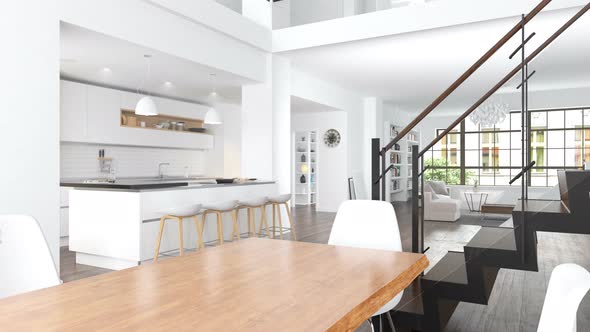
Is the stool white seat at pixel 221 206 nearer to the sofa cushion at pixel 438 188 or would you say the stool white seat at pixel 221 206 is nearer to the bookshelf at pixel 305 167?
the sofa cushion at pixel 438 188

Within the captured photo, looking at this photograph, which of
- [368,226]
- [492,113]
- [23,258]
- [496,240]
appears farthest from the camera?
[492,113]

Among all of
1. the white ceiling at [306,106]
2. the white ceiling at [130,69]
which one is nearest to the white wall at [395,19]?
the white ceiling at [130,69]

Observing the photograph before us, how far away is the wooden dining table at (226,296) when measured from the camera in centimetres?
109

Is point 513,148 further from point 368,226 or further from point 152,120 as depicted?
point 368,226

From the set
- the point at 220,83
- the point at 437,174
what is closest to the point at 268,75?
the point at 220,83

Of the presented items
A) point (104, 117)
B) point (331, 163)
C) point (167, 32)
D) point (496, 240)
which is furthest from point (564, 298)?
point (331, 163)

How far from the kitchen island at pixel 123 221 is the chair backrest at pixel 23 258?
2.73 meters

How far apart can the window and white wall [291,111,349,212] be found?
2162mm

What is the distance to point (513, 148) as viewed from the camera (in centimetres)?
1245

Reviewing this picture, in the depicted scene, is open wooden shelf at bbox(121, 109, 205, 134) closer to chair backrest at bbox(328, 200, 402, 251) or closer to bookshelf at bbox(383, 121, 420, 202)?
bookshelf at bbox(383, 121, 420, 202)

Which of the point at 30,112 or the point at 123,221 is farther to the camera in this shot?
the point at 123,221

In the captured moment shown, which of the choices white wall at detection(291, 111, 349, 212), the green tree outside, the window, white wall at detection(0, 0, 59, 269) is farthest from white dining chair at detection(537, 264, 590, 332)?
the green tree outside

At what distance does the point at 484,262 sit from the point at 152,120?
7179mm

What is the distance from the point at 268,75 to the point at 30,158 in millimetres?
3841
